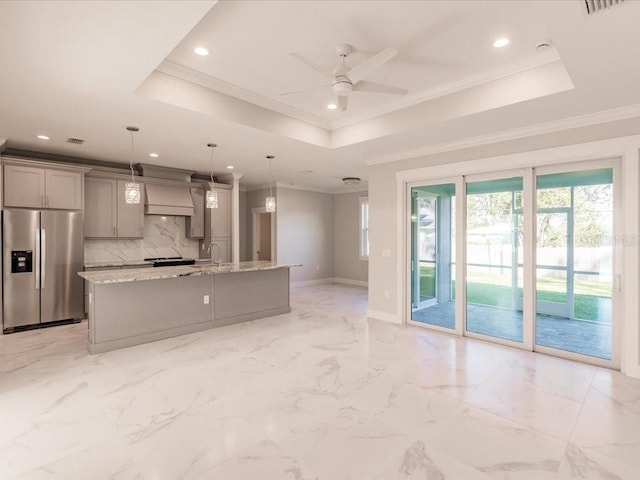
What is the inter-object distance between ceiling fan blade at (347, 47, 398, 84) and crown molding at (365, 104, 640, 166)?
2244mm

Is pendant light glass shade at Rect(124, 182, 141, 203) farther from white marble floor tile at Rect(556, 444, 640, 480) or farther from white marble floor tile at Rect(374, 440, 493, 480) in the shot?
white marble floor tile at Rect(556, 444, 640, 480)

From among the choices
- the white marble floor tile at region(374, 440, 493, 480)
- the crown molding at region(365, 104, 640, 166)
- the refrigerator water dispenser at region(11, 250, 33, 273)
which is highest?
the crown molding at region(365, 104, 640, 166)

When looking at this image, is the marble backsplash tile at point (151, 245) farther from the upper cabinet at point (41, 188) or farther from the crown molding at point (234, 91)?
the crown molding at point (234, 91)

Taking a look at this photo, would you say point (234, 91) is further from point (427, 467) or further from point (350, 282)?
point (350, 282)

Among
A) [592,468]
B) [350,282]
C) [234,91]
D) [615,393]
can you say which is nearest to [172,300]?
[234,91]

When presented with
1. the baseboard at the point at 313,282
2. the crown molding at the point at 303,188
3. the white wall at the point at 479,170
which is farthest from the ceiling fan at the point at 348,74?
the baseboard at the point at 313,282

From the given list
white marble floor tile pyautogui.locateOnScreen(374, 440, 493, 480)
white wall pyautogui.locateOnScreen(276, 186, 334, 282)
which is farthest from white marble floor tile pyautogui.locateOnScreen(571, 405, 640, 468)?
white wall pyautogui.locateOnScreen(276, 186, 334, 282)

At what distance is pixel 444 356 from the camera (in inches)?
155

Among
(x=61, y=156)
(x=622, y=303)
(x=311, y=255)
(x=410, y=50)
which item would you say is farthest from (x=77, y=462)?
(x=311, y=255)

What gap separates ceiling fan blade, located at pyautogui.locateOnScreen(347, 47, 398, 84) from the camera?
2438 mm

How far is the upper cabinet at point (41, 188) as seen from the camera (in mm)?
→ 4859

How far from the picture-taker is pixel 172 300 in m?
4.65

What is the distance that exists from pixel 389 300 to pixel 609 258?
2773mm

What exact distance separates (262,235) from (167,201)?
3.42 metres
